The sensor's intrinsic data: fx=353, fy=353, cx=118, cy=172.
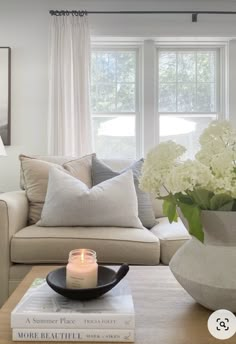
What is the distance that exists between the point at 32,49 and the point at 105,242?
2.24 m

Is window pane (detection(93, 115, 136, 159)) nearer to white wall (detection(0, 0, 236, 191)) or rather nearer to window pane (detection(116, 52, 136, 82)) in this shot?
window pane (detection(116, 52, 136, 82))

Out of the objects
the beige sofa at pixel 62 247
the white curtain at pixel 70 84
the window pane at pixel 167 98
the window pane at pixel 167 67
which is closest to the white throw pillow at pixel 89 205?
the beige sofa at pixel 62 247

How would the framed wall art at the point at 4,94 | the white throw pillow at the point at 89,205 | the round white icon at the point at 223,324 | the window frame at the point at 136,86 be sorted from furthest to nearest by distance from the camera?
the window frame at the point at 136,86 → the framed wall art at the point at 4,94 → the white throw pillow at the point at 89,205 → the round white icon at the point at 223,324

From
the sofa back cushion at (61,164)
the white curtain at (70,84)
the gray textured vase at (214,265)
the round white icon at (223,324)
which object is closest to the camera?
the round white icon at (223,324)

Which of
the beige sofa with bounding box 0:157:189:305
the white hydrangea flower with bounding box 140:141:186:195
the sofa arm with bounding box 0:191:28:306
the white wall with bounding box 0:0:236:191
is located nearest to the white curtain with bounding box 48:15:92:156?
the white wall with bounding box 0:0:236:191

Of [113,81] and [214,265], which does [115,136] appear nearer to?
[113,81]

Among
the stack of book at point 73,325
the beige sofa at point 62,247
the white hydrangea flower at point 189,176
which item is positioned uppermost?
the white hydrangea flower at point 189,176

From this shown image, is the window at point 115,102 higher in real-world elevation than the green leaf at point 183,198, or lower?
higher

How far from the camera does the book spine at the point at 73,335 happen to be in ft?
3.07

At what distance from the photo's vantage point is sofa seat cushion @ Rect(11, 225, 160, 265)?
6.45 feet

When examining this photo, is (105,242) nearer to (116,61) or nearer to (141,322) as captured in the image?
(141,322)

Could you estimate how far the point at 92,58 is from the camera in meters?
3.49

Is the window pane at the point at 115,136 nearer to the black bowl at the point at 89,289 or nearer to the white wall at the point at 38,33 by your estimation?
the white wall at the point at 38,33

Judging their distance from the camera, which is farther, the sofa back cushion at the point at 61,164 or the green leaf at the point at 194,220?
the sofa back cushion at the point at 61,164
